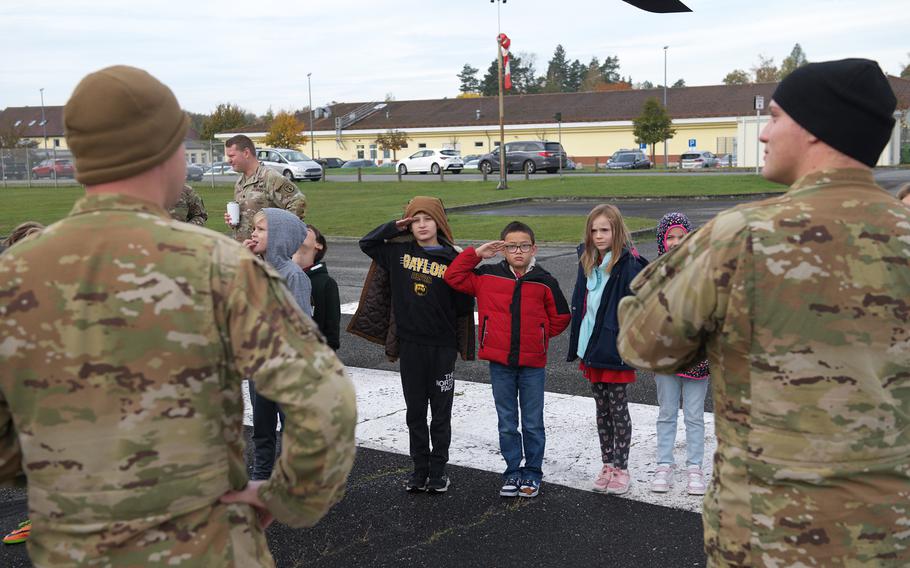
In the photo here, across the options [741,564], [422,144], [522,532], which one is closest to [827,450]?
[741,564]

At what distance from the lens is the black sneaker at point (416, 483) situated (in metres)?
5.30

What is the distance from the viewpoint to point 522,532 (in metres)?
4.73

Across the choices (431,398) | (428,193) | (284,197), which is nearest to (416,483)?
(431,398)

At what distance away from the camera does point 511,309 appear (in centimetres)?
528

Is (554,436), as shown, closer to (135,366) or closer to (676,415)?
(676,415)

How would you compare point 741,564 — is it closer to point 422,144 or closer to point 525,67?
point 422,144

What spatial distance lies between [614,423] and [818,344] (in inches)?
127

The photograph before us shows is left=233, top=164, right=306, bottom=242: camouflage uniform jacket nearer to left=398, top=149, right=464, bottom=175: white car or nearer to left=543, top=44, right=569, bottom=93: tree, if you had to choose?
left=398, top=149, right=464, bottom=175: white car

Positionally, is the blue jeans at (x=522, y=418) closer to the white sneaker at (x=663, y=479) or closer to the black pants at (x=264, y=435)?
the white sneaker at (x=663, y=479)

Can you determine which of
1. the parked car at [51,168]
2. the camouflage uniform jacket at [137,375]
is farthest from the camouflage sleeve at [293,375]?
the parked car at [51,168]

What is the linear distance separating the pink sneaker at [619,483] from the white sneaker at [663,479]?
0.15 metres

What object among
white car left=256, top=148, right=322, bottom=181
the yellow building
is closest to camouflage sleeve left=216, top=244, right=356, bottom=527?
white car left=256, top=148, right=322, bottom=181

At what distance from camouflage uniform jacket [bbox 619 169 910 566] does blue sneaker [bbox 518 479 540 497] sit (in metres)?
2.93

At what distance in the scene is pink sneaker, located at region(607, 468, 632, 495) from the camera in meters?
5.19
